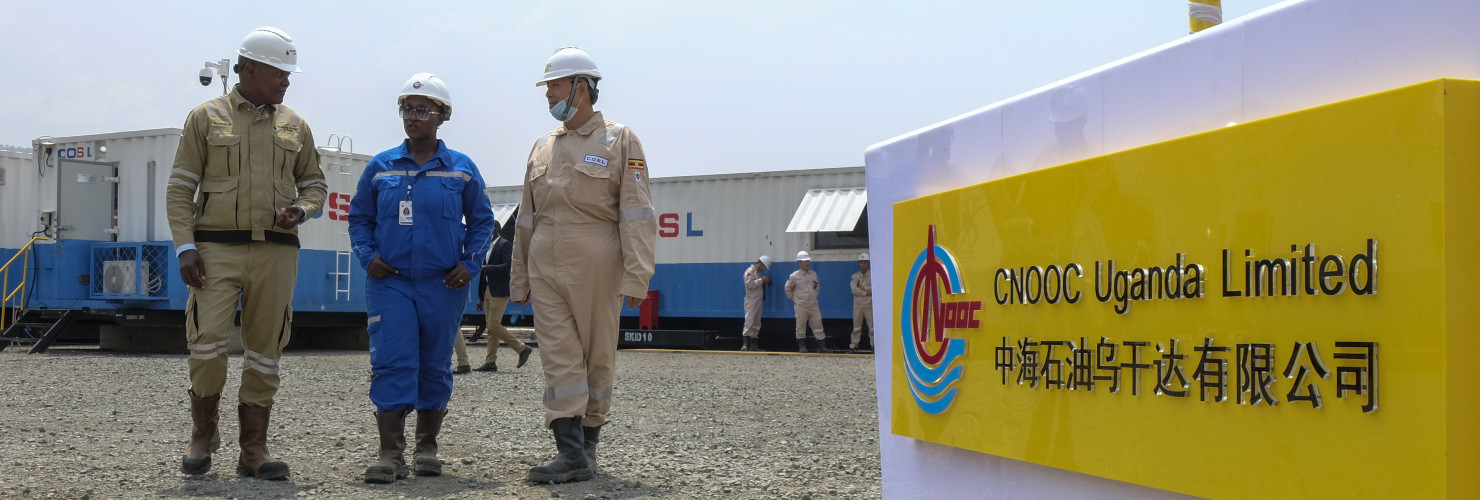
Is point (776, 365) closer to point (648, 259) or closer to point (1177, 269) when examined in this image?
point (648, 259)

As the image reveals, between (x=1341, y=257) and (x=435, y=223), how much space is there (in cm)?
387

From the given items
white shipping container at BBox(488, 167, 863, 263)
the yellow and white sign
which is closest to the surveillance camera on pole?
white shipping container at BBox(488, 167, 863, 263)

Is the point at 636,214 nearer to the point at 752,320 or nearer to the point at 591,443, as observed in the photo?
the point at 591,443

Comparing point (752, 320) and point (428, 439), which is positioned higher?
point (752, 320)

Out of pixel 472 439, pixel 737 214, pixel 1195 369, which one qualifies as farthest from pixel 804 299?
pixel 1195 369

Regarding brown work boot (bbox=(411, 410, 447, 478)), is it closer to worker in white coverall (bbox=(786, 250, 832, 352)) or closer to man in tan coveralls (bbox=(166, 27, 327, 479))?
man in tan coveralls (bbox=(166, 27, 327, 479))

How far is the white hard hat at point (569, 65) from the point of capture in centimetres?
519

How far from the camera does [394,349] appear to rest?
502cm

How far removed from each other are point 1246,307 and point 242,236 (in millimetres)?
4034

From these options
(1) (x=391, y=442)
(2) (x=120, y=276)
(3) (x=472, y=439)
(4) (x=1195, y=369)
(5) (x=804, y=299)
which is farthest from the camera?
(5) (x=804, y=299)

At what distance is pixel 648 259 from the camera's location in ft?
16.8

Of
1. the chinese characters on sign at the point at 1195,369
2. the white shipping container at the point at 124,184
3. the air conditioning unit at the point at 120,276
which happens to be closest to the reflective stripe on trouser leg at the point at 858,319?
the white shipping container at the point at 124,184

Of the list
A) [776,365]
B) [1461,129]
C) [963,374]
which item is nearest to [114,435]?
[963,374]

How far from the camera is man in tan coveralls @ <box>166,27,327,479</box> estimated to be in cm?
498
